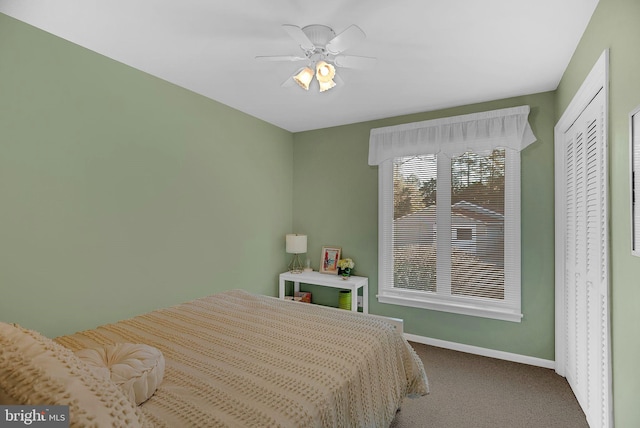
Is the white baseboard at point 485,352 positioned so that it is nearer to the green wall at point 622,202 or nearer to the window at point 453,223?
the window at point 453,223

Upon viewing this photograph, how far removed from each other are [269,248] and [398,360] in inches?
92.4

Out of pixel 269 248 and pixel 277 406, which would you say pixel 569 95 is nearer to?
pixel 277 406

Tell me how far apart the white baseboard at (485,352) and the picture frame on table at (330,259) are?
1150 millimetres

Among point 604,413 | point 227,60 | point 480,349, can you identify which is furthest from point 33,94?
point 480,349

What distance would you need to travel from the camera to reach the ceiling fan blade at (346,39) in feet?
5.36

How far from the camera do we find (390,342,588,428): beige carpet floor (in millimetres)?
2115

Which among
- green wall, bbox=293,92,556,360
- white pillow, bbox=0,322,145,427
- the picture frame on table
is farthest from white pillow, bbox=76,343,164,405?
green wall, bbox=293,92,556,360

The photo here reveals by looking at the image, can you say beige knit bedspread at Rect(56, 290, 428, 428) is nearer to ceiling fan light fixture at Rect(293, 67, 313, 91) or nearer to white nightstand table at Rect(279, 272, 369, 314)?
white nightstand table at Rect(279, 272, 369, 314)

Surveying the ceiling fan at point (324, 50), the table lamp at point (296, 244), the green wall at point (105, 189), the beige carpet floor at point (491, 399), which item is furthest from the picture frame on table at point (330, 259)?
the ceiling fan at point (324, 50)

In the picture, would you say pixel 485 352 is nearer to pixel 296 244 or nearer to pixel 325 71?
pixel 296 244

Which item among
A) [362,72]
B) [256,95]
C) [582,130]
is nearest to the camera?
[582,130]

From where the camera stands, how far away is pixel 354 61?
1973 millimetres

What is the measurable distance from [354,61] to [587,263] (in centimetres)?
209

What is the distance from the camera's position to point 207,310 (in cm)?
224
